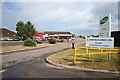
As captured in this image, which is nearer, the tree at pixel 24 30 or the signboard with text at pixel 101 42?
the signboard with text at pixel 101 42

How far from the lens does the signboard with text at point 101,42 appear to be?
50.2 ft

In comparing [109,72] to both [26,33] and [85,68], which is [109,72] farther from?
[26,33]

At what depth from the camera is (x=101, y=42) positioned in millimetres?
15703

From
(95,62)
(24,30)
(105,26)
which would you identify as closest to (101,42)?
(95,62)

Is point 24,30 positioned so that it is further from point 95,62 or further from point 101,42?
point 95,62

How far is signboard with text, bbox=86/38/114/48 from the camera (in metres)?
15.3

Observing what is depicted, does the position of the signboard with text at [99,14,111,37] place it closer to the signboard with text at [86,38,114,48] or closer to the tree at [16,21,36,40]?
the signboard with text at [86,38,114,48]

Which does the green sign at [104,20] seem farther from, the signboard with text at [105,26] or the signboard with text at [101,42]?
the signboard with text at [101,42]

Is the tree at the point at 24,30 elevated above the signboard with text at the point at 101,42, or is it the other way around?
the tree at the point at 24,30

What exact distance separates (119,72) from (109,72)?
51 cm

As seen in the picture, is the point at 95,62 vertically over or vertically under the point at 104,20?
under

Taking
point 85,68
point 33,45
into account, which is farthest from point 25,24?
point 85,68

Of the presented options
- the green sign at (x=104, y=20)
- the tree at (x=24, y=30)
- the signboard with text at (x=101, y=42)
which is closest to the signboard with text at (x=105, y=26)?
the green sign at (x=104, y=20)

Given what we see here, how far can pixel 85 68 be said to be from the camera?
1219 cm
